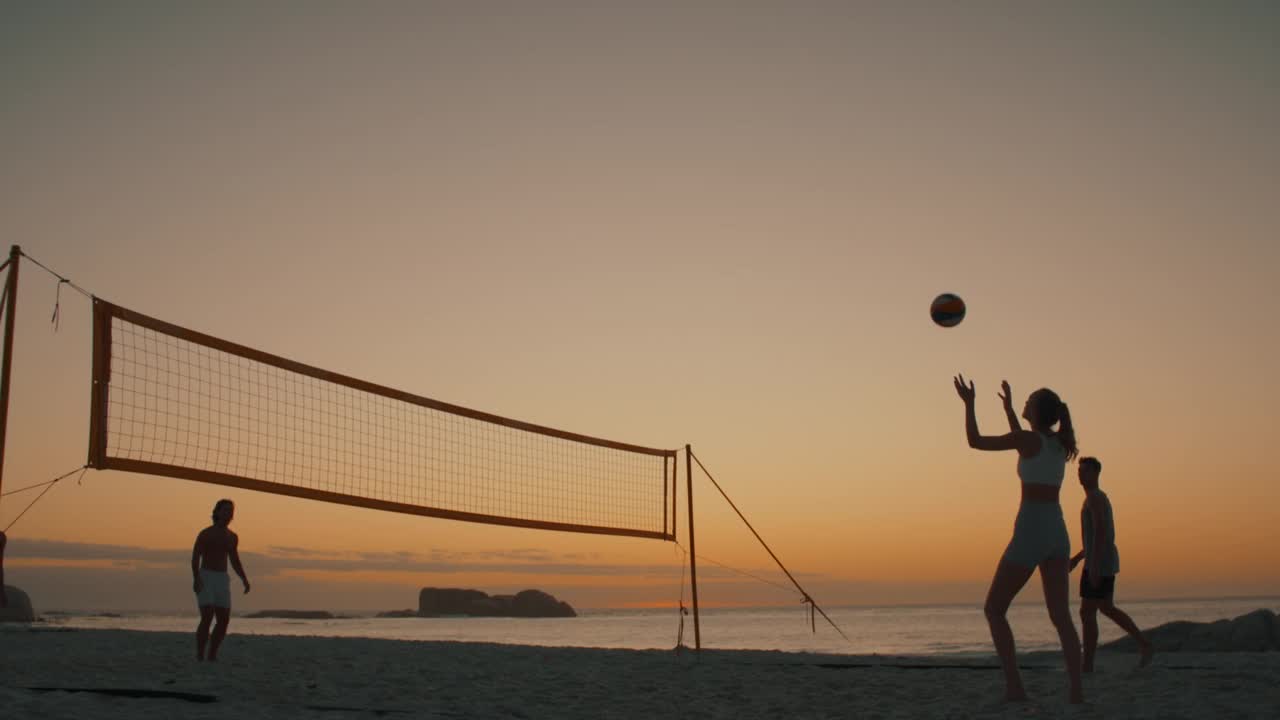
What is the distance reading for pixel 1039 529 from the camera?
482cm

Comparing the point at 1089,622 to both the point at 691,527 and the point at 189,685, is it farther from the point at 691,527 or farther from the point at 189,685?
the point at 189,685

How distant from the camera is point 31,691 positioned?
5215 mm

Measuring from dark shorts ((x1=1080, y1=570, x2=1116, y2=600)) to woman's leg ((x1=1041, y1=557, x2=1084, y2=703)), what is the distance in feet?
5.03

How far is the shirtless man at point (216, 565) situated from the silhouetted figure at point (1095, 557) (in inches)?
238

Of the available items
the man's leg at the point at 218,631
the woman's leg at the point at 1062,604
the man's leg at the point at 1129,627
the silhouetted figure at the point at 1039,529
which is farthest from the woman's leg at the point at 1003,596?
the man's leg at the point at 218,631

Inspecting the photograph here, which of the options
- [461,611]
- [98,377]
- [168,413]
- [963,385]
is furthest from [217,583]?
[461,611]

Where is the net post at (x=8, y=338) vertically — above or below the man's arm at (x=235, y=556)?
above

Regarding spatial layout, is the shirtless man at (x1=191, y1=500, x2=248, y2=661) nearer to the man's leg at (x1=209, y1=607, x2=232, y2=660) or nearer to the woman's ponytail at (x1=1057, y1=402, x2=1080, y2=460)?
the man's leg at (x1=209, y1=607, x2=232, y2=660)

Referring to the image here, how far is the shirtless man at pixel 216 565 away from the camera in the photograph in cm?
796

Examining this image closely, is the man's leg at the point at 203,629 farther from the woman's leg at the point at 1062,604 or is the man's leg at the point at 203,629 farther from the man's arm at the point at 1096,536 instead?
the man's arm at the point at 1096,536

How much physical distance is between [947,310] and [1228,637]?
16.0 feet

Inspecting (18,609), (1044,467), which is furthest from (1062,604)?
(18,609)

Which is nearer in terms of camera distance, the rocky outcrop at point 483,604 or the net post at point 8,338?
the net post at point 8,338

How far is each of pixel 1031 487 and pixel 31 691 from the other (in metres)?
5.06
